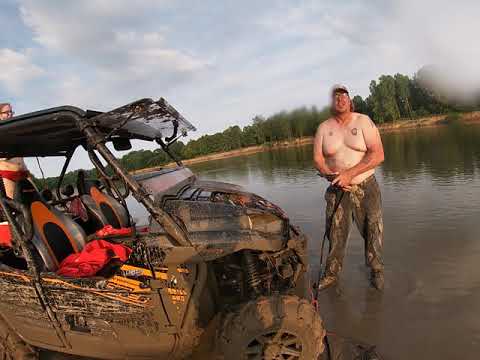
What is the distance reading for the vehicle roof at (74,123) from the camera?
264cm

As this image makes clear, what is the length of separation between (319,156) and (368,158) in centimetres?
55

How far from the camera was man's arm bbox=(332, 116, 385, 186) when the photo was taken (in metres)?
3.82

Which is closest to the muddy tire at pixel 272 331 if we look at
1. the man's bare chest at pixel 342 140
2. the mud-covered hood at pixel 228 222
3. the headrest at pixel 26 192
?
the mud-covered hood at pixel 228 222

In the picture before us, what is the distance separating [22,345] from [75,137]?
217cm

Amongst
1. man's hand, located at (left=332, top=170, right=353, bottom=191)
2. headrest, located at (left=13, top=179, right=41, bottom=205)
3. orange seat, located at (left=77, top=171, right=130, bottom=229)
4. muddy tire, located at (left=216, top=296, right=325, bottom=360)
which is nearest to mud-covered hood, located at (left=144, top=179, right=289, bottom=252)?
muddy tire, located at (left=216, top=296, right=325, bottom=360)

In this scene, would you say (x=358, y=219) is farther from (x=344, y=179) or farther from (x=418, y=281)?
(x=418, y=281)

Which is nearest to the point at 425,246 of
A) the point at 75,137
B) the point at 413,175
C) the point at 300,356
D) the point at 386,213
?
the point at 386,213

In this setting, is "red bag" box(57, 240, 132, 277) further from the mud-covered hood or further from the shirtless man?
the shirtless man

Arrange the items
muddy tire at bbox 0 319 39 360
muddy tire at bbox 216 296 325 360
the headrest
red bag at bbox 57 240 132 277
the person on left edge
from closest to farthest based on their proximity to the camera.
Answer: muddy tire at bbox 216 296 325 360 < red bag at bbox 57 240 132 277 < muddy tire at bbox 0 319 39 360 < the headrest < the person on left edge

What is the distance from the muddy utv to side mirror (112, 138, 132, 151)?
0.78 m

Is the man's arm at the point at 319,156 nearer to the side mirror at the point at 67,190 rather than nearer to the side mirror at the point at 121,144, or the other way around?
the side mirror at the point at 121,144

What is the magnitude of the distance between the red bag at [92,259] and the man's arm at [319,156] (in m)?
2.24

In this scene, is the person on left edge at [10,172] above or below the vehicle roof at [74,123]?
below

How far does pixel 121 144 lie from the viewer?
4.22 metres
